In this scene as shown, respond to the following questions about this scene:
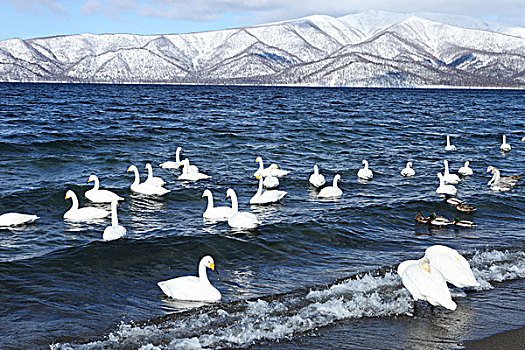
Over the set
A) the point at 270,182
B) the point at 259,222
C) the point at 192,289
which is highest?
the point at 270,182

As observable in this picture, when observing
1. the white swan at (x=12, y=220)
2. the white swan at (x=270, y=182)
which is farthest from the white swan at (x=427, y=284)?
the white swan at (x=270, y=182)

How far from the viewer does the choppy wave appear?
7.91 meters

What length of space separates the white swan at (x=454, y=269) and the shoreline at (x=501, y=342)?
1508 mm

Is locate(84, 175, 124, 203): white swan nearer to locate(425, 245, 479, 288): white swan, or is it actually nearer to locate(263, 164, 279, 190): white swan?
locate(263, 164, 279, 190): white swan

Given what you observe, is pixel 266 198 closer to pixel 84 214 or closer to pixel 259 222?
pixel 259 222

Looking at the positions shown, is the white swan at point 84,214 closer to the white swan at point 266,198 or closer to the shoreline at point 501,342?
the white swan at point 266,198

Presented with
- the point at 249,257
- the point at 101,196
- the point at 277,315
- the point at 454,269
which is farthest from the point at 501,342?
the point at 101,196

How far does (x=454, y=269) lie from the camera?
31.3ft

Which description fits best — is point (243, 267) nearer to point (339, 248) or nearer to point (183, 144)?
point (339, 248)

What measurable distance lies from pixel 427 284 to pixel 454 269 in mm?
1274

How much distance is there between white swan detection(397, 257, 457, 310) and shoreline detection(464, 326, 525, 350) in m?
0.69

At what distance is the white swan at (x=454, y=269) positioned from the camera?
945 cm

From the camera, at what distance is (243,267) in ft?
39.0

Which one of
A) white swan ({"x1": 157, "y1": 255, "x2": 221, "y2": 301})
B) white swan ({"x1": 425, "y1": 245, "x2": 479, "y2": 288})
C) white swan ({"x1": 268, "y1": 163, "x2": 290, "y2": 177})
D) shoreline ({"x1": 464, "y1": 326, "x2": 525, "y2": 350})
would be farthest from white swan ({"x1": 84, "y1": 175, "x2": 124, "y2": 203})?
shoreline ({"x1": 464, "y1": 326, "x2": 525, "y2": 350})
